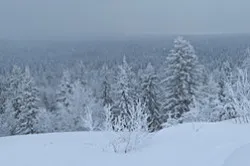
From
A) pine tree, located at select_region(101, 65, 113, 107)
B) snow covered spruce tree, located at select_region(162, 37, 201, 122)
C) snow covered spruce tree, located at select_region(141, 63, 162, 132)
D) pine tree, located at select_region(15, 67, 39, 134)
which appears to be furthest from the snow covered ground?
pine tree, located at select_region(101, 65, 113, 107)

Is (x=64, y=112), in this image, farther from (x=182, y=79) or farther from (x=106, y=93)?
(x=182, y=79)

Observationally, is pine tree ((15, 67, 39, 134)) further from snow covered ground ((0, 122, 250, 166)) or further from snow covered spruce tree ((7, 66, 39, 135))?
snow covered ground ((0, 122, 250, 166))

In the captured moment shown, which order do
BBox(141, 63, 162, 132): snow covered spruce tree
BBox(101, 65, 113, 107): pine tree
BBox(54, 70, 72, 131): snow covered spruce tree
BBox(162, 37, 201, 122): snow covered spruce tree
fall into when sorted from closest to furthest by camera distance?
1. BBox(162, 37, 201, 122): snow covered spruce tree
2. BBox(141, 63, 162, 132): snow covered spruce tree
3. BBox(54, 70, 72, 131): snow covered spruce tree
4. BBox(101, 65, 113, 107): pine tree

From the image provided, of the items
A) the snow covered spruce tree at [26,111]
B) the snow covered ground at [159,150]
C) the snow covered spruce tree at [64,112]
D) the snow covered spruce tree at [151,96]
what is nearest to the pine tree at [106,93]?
the snow covered spruce tree at [64,112]

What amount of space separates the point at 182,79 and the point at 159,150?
14472 millimetres

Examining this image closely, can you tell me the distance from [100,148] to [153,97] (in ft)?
61.2

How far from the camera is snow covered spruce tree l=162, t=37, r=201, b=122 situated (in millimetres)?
20359

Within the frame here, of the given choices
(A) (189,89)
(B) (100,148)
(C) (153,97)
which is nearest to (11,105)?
(C) (153,97)

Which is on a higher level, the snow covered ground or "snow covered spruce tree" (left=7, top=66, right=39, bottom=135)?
the snow covered ground

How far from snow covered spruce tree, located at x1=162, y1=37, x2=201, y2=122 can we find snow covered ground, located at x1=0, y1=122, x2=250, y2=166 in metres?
12.1

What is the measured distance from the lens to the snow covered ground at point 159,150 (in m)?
5.49

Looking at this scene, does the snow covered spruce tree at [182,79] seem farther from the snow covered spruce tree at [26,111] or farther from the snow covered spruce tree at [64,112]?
the snow covered spruce tree at [26,111]

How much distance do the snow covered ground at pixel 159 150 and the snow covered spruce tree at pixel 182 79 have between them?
12.1 metres

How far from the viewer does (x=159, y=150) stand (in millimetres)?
6277
